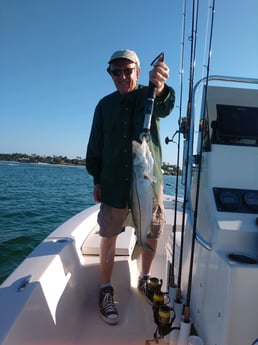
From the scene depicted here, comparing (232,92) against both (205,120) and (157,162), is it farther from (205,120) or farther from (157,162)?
(157,162)

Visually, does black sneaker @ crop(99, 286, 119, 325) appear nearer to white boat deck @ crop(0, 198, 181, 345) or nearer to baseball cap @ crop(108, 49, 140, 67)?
white boat deck @ crop(0, 198, 181, 345)

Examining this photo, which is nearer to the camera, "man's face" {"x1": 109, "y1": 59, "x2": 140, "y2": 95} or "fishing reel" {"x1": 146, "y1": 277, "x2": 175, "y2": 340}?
"fishing reel" {"x1": 146, "y1": 277, "x2": 175, "y2": 340}

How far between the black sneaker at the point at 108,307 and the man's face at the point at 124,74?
1.88 meters

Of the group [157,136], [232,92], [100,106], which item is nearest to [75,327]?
[157,136]

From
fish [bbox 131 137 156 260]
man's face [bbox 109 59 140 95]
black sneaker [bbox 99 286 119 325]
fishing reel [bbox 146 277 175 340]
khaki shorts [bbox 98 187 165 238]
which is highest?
man's face [bbox 109 59 140 95]

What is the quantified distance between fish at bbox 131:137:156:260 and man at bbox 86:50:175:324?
1.56 ft

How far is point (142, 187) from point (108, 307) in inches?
57.1

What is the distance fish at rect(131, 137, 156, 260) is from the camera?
5.32 ft

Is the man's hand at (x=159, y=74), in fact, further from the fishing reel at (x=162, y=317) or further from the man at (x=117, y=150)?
the fishing reel at (x=162, y=317)

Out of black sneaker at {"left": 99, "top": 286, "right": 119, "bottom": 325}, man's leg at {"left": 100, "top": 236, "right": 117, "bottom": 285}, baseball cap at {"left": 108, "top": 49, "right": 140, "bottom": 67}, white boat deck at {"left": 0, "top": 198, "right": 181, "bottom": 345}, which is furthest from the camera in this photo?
man's leg at {"left": 100, "top": 236, "right": 117, "bottom": 285}

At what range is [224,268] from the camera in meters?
1.43

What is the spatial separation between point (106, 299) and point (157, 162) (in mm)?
1380

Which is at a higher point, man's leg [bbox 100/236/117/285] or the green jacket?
the green jacket

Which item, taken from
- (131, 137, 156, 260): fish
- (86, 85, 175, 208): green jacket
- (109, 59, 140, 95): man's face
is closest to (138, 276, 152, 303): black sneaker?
(86, 85, 175, 208): green jacket
